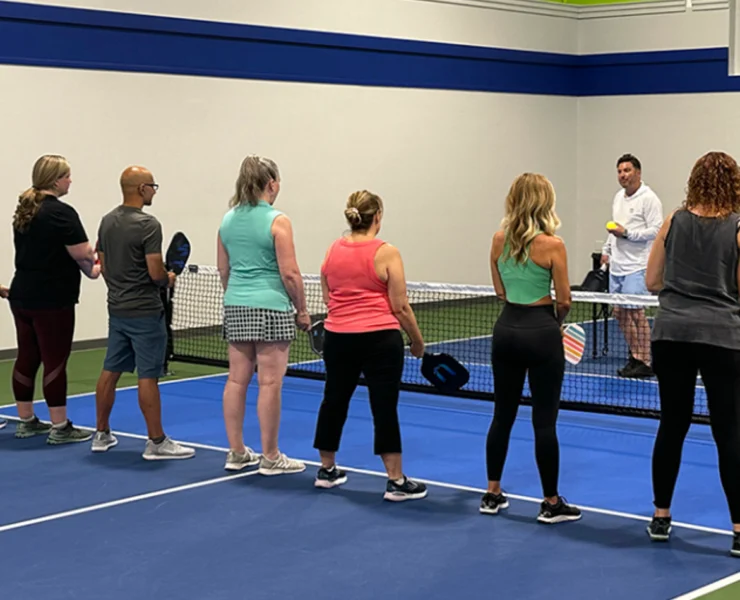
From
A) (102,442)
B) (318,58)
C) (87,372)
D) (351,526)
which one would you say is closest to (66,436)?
(102,442)

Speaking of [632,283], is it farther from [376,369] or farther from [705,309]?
[705,309]

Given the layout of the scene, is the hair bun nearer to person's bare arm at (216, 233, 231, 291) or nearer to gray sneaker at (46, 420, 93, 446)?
person's bare arm at (216, 233, 231, 291)

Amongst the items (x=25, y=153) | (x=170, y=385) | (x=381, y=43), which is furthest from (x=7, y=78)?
(x=381, y=43)

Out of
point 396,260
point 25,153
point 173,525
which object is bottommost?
point 173,525

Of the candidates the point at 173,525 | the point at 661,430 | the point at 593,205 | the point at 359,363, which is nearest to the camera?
the point at 661,430

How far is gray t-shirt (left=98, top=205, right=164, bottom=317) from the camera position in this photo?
7.54 metres

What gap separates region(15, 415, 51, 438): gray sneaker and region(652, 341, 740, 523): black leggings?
169 inches

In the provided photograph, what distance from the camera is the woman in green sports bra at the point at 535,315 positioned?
6.10m

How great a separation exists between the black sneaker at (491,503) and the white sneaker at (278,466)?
1300 mm

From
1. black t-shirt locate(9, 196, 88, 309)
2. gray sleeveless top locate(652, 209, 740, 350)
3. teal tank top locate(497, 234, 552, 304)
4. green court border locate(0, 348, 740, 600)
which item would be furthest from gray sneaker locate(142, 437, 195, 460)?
gray sleeveless top locate(652, 209, 740, 350)

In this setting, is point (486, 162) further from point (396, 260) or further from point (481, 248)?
point (396, 260)

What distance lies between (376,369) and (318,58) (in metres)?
8.07

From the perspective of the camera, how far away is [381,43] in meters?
14.8

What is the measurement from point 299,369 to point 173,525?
181 inches
